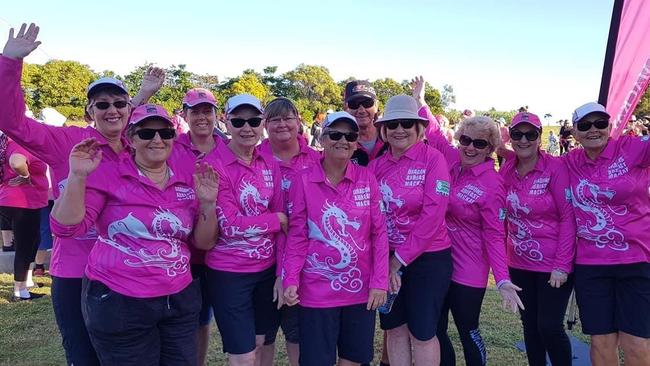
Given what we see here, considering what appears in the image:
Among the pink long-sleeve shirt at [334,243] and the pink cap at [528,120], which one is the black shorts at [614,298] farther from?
the pink long-sleeve shirt at [334,243]

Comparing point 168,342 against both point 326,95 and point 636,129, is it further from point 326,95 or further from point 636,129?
point 326,95

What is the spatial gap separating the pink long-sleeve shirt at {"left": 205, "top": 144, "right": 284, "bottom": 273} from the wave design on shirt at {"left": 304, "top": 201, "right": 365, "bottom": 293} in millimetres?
315

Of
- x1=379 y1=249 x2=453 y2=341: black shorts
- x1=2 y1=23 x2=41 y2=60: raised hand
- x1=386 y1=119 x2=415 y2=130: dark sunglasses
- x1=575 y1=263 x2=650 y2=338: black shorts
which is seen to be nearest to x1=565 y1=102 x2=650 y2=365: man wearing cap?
x1=575 y1=263 x2=650 y2=338: black shorts

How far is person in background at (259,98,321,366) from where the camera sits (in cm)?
346

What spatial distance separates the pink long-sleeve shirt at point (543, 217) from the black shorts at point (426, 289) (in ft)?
2.13

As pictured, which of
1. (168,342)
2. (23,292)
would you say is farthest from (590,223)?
(23,292)

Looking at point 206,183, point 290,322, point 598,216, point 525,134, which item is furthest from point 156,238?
point 598,216

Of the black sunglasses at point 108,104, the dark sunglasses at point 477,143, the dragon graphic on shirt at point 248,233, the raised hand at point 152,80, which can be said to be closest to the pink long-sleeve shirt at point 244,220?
the dragon graphic on shirt at point 248,233

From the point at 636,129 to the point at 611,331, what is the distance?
1315cm

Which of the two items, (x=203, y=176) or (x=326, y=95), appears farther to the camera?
(x=326, y=95)

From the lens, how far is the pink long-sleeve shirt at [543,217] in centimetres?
346

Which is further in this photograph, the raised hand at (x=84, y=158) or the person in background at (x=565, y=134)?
the person in background at (x=565, y=134)

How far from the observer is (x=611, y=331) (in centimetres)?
336

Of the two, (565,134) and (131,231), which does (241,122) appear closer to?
(131,231)
